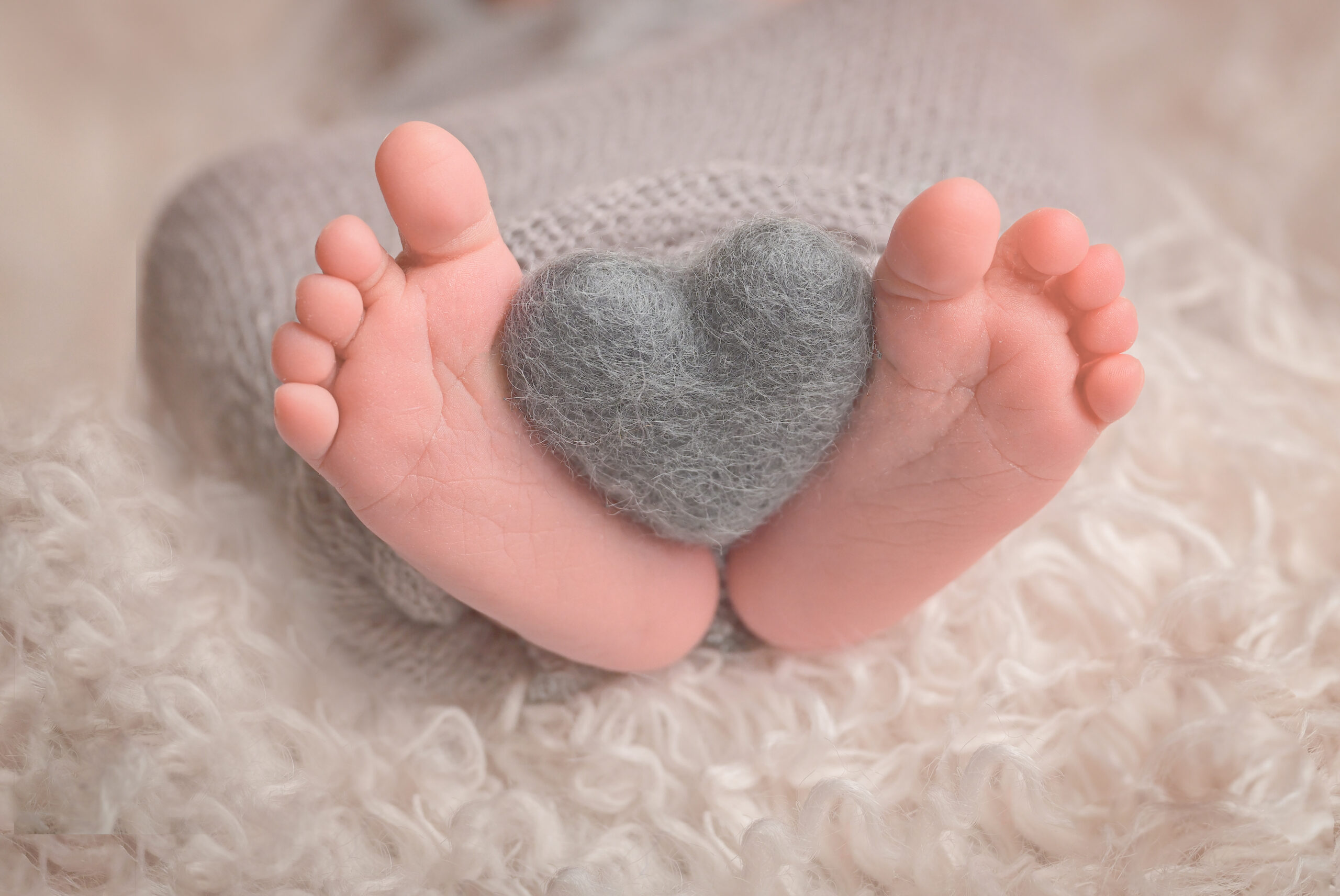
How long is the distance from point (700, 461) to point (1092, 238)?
1.36 feet

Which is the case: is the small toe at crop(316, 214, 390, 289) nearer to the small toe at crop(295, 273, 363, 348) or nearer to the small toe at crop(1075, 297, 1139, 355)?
the small toe at crop(295, 273, 363, 348)

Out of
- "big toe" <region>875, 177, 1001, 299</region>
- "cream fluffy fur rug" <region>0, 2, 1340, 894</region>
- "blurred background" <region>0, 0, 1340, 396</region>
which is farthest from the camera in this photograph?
"blurred background" <region>0, 0, 1340, 396</region>

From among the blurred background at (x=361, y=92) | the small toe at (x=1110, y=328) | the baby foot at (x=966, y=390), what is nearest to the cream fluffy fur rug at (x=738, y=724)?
the baby foot at (x=966, y=390)

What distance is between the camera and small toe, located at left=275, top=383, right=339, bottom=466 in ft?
1.49

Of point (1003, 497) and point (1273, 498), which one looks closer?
point (1003, 497)

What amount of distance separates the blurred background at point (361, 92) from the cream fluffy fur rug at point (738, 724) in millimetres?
396

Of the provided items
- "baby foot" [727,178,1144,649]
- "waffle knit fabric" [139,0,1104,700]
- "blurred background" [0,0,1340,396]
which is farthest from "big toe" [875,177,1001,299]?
"blurred background" [0,0,1340,396]

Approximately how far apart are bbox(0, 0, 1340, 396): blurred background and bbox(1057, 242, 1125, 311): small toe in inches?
26.3

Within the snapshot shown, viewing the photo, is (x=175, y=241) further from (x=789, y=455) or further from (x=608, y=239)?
(x=789, y=455)

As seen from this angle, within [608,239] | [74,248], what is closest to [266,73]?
[74,248]

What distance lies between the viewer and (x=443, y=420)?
0.50 m

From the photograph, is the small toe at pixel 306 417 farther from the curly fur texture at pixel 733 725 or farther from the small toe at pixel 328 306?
the curly fur texture at pixel 733 725

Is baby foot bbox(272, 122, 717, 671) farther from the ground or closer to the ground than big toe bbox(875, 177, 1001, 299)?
closer to the ground

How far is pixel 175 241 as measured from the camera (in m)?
0.80
